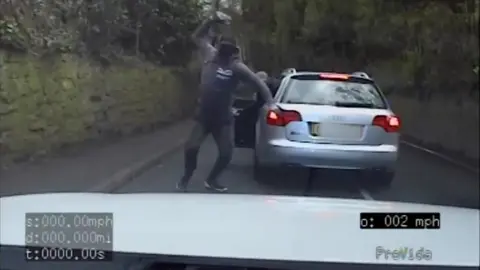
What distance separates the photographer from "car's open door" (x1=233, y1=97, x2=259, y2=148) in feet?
12.7

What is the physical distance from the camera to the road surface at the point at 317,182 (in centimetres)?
384

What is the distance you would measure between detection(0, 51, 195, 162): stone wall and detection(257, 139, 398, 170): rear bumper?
582 millimetres

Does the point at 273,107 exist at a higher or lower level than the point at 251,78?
lower

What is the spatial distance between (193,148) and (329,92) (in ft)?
2.57

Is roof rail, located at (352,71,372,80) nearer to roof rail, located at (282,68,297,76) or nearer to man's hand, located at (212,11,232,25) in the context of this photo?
roof rail, located at (282,68,297,76)

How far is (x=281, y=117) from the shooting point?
3.87 m

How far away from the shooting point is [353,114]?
3.82 meters

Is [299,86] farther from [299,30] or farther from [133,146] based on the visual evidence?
Answer: [133,146]

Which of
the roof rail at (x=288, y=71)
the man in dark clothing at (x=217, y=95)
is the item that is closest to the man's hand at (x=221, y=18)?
the man in dark clothing at (x=217, y=95)

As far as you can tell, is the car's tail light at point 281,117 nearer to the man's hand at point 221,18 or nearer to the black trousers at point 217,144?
the black trousers at point 217,144
